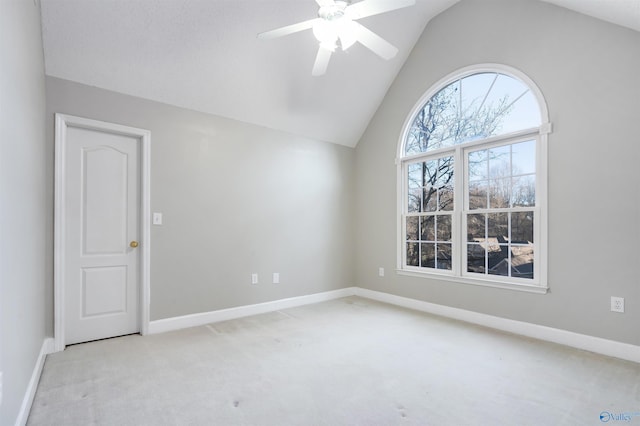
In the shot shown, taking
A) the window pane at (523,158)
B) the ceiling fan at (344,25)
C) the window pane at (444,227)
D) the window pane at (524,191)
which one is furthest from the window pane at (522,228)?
the ceiling fan at (344,25)

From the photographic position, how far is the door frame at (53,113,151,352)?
273 cm

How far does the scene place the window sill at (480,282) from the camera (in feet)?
10.1

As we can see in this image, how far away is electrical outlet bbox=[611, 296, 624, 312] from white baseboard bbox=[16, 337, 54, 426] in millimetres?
4043

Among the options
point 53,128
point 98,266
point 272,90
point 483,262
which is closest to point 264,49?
point 272,90

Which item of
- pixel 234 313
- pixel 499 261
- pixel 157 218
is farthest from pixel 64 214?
pixel 499 261

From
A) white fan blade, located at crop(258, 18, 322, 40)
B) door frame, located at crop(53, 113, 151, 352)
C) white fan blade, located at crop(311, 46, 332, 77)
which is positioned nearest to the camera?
white fan blade, located at crop(258, 18, 322, 40)

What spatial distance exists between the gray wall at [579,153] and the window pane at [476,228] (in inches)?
21.3

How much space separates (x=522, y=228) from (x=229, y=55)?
3.43 metres

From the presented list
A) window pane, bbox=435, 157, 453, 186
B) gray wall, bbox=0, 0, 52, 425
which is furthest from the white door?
window pane, bbox=435, 157, 453, 186

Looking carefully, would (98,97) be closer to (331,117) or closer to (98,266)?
(98,266)

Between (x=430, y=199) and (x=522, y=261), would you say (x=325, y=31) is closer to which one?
(x=430, y=199)

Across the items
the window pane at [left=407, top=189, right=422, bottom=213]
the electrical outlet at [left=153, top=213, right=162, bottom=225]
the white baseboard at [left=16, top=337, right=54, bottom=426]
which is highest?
the window pane at [left=407, top=189, right=422, bottom=213]

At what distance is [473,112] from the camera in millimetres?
3730

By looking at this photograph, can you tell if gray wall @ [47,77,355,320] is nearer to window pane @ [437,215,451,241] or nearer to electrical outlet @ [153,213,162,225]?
electrical outlet @ [153,213,162,225]
